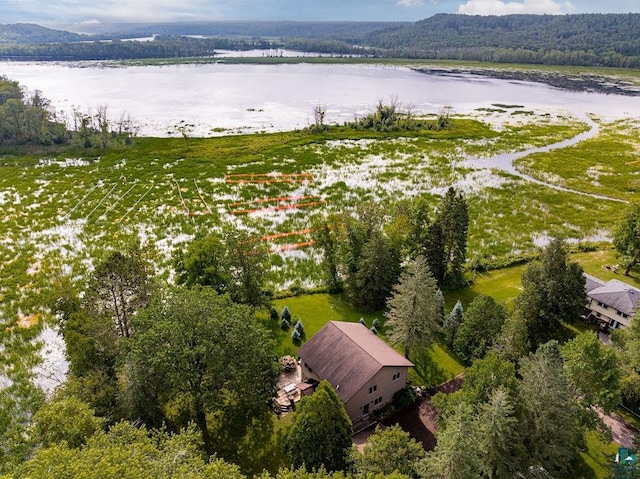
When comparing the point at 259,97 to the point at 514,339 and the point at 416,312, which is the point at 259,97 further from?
the point at 514,339

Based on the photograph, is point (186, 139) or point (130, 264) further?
point (186, 139)

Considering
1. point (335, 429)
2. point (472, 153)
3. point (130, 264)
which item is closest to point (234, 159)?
point (472, 153)

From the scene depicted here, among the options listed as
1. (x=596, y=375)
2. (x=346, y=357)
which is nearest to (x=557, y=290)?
(x=596, y=375)

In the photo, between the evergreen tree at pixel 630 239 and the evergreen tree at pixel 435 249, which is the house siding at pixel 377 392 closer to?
the evergreen tree at pixel 435 249

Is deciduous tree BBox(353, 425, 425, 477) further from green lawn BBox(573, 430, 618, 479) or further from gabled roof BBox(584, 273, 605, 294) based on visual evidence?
gabled roof BBox(584, 273, 605, 294)

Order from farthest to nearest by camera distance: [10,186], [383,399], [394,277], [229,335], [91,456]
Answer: [10,186]
[394,277]
[383,399]
[229,335]
[91,456]

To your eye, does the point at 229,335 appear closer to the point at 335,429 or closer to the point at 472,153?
the point at 335,429
